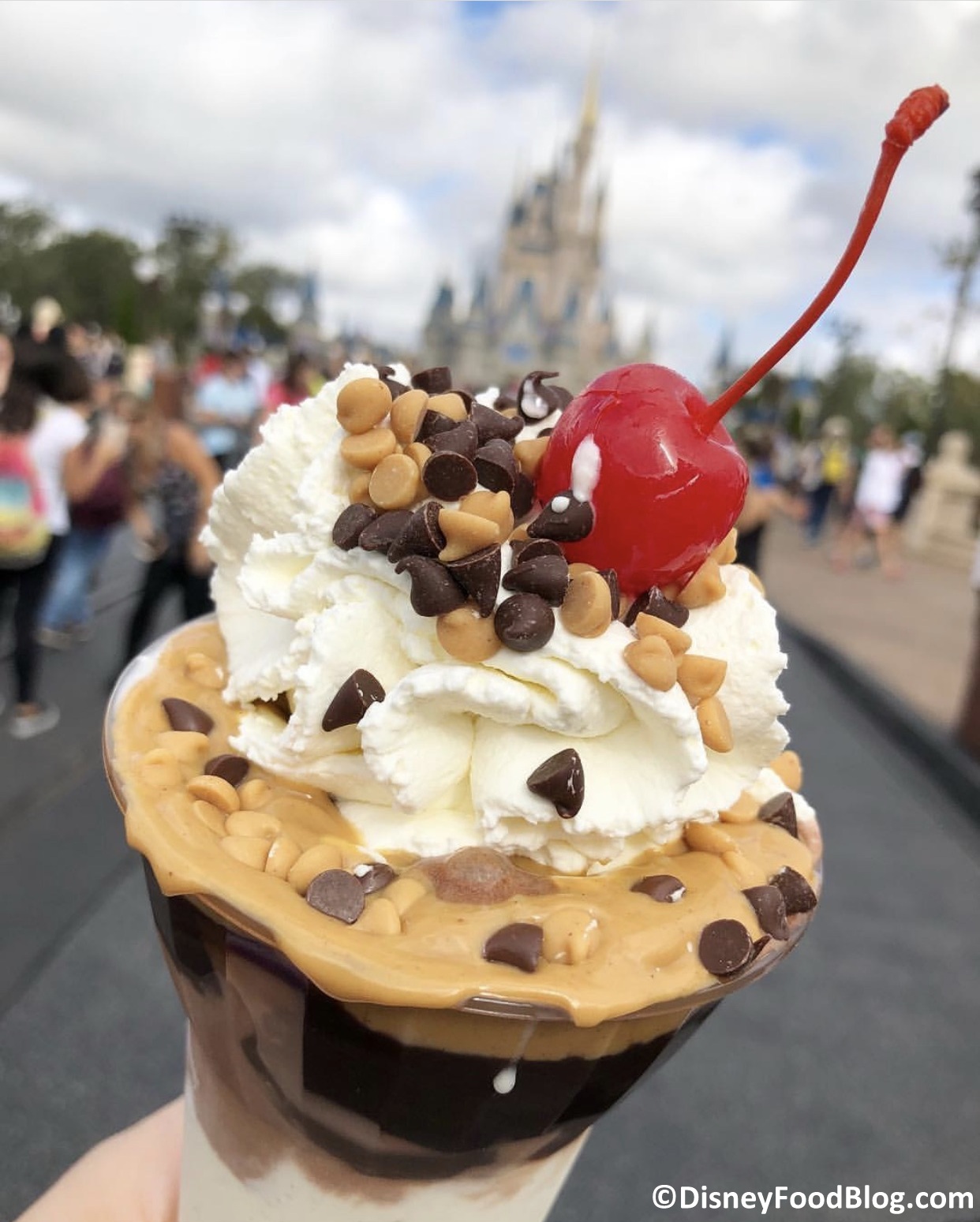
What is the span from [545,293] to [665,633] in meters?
71.2

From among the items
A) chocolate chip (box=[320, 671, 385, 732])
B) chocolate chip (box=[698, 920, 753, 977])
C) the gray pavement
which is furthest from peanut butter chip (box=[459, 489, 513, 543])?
the gray pavement

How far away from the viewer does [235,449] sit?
283 inches

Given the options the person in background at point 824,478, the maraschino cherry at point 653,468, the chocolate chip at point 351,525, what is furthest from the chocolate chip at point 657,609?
the person in background at point 824,478

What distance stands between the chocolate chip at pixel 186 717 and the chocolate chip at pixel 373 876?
31 cm

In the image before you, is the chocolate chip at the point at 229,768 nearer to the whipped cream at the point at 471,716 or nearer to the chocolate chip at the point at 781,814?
the whipped cream at the point at 471,716

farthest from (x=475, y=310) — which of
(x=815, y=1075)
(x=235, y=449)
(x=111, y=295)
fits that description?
(x=815, y=1075)

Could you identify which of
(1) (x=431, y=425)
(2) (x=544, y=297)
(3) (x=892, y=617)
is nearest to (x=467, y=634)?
(1) (x=431, y=425)

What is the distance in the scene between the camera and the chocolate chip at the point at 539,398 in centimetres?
137

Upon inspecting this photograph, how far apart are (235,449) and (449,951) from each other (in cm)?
678

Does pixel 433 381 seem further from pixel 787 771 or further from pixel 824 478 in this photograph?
pixel 824 478

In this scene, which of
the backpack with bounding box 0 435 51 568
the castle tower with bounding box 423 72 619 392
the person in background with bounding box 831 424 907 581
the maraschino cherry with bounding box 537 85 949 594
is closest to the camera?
the maraschino cherry with bounding box 537 85 949 594

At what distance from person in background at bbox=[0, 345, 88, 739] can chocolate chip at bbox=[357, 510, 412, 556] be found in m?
3.48

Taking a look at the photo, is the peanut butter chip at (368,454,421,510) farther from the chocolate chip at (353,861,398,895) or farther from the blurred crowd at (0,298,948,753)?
the blurred crowd at (0,298,948,753)

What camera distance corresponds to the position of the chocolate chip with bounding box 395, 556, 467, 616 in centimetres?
103
